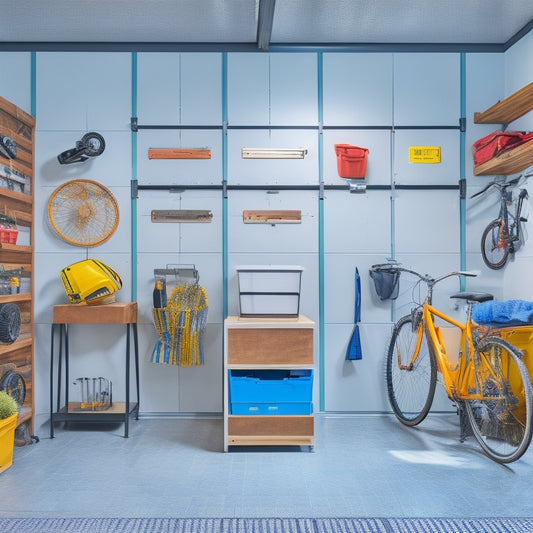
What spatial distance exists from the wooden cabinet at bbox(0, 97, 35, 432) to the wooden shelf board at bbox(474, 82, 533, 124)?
12.1ft

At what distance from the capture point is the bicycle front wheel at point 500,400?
9.83 ft

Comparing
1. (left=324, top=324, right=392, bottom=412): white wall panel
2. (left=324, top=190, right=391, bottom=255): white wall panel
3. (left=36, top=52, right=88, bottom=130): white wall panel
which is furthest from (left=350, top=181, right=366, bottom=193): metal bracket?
(left=36, top=52, right=88, bottom=130): white wall panel

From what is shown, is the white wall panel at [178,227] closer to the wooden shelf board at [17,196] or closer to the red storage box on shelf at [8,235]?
the wooden shelf board at [17,196]

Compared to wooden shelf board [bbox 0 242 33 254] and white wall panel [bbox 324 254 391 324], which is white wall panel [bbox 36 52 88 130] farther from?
white wall panel [bbox 324 254 391 324]

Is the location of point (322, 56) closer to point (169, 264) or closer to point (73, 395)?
point (169, 264)

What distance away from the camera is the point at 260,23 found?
3.62 meters

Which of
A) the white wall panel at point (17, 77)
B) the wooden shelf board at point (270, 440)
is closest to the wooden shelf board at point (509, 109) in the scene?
the wooden shelf board at point (270, 440)

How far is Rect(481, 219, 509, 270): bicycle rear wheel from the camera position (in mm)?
3912

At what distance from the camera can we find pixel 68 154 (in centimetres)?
387

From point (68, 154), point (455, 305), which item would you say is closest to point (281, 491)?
point (455, 305)

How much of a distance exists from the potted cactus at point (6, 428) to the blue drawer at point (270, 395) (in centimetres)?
136

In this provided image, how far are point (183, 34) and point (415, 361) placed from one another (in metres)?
3.22

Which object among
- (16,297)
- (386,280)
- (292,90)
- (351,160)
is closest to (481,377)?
(386,280)

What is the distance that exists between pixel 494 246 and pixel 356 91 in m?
1.74
